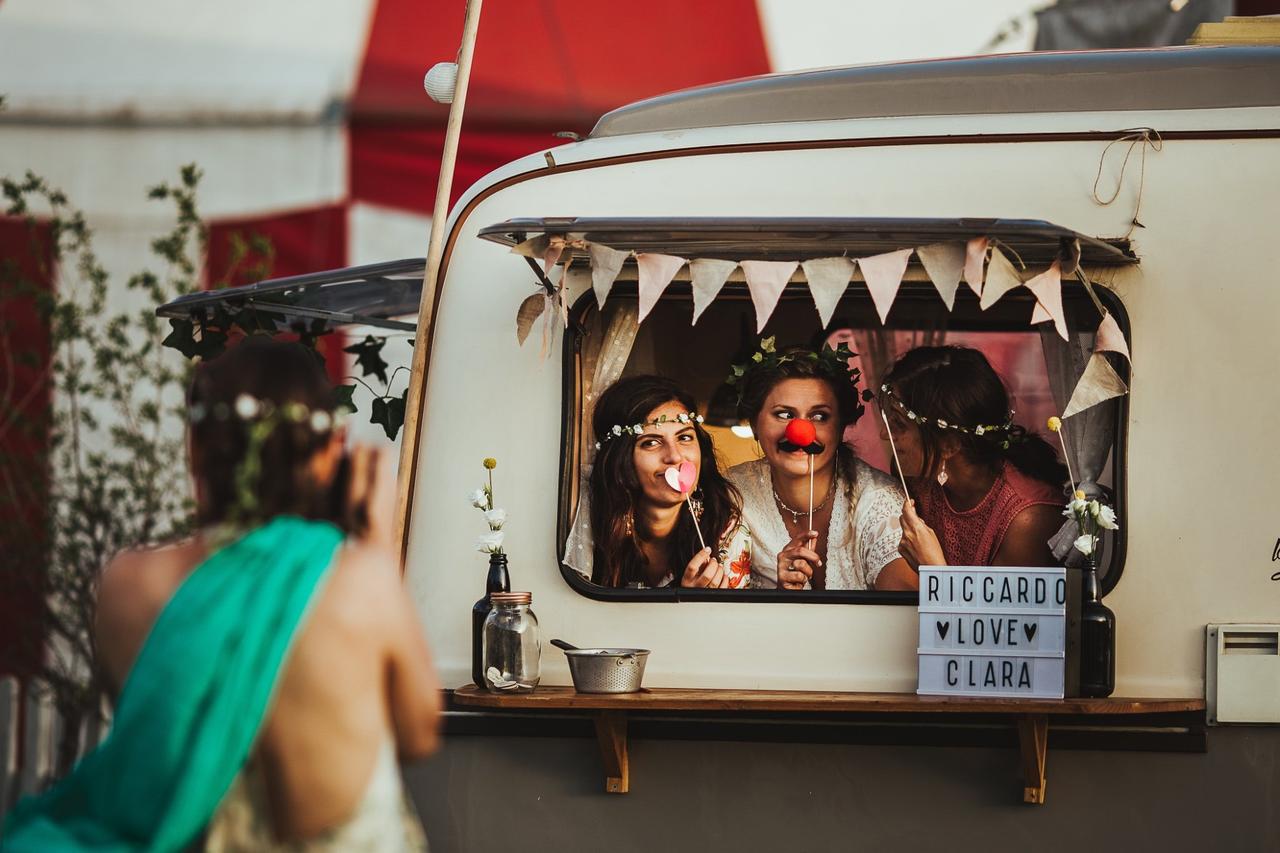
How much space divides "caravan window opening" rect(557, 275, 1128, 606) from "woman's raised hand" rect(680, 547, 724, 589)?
0.06 m

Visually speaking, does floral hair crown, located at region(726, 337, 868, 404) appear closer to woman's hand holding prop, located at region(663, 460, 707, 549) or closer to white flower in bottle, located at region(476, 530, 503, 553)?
woman's hand holding prop, located at region(663, 460, 707, 549)

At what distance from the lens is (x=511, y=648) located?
3.78m

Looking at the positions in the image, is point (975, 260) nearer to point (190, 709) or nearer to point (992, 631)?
point (992, 631)

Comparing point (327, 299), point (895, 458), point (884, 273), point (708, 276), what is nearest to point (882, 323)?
point (884, 273)

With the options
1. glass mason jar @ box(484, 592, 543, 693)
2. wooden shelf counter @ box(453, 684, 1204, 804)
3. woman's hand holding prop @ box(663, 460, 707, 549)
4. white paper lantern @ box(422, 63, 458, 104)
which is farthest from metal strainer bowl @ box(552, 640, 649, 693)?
white paper lantern @ box(422, 63, 458, 104)

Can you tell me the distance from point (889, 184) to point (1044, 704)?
4.53ft

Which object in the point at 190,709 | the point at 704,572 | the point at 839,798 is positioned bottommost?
the point at 839,798

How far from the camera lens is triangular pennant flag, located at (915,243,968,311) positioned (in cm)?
363

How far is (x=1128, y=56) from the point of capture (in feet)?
13.1

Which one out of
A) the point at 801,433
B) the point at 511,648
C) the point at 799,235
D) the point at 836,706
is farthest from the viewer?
the point at 801,433

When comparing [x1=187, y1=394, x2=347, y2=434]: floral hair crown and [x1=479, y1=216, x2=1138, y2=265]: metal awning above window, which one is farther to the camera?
[x1=479, y1=216, x2=1138, y2=265]: metal awning above window

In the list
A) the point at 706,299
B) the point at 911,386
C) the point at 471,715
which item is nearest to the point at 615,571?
the point at 471,715

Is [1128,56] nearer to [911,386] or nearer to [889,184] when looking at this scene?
[889,184]

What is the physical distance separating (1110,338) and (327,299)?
9.04ft
